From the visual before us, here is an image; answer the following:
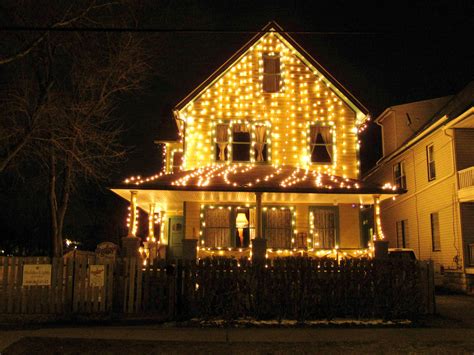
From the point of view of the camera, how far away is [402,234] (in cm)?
2720

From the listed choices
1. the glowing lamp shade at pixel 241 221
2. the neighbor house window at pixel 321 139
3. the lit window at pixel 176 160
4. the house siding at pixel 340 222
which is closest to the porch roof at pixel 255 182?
the neighbor house window at pixel 321 139

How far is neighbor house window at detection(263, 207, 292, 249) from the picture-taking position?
19.5 meters

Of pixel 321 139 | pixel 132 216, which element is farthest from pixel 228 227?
pixel 321 139

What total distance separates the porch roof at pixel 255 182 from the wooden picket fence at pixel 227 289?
5.05m

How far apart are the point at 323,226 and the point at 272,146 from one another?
3.86 metres

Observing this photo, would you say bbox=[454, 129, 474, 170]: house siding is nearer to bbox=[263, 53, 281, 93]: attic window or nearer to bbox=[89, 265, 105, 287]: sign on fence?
bbox=[263, 53, 281, 93]: attic window

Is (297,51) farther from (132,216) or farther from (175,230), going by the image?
(132,216)

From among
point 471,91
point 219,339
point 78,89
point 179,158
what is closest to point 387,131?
point 471,91

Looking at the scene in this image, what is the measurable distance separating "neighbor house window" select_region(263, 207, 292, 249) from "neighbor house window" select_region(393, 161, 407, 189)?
961cm

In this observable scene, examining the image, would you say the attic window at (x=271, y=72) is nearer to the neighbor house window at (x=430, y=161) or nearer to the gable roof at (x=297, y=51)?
the gable roof at (x=297, y=51)

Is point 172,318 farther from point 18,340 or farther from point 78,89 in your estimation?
point 78,89

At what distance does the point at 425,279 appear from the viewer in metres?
11.8

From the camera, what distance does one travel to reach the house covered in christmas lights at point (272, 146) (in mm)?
19406

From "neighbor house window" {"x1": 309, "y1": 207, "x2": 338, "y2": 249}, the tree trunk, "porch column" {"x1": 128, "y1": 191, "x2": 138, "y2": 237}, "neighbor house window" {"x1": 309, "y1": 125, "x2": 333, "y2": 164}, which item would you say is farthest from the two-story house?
the tree trunk
